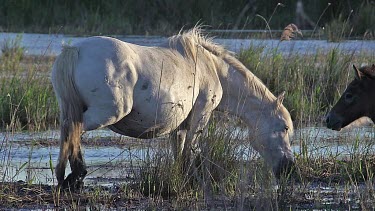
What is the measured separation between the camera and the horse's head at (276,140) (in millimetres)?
7664

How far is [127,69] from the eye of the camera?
675cm

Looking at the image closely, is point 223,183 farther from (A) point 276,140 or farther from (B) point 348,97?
(B) point 348,97

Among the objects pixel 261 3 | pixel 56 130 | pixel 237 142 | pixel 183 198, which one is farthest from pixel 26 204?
pixel 261 3

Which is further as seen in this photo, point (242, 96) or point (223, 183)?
point (242, 96)

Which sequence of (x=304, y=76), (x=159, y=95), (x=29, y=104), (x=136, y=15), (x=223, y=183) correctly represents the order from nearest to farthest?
(x=223, y=183), (x=159, y=95), (x=29, y=104), (x=304, y=76), (x=136, y=15)

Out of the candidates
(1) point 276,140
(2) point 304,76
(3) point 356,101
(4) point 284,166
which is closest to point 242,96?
(1) point 276,140

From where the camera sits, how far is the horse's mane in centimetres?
757

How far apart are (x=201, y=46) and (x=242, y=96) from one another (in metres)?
0.60

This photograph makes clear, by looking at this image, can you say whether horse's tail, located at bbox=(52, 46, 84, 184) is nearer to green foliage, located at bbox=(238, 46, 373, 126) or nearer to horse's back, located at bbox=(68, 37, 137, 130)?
horse's back, located at bbox=(68, 37, 137, 130)

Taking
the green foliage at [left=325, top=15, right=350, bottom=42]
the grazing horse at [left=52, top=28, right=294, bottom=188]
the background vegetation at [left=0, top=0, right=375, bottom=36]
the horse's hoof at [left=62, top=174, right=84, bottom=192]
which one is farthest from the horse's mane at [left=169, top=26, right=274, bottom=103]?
the background vegetation at [left=0, top=0, right=375, bottom=36]

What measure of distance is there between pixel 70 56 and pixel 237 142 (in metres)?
1.58

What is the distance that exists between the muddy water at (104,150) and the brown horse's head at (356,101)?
26 centimetres

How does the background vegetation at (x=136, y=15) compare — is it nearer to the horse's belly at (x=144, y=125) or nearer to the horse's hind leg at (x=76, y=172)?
the horse's belly at (x=144, y=125)

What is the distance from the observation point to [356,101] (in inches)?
329
